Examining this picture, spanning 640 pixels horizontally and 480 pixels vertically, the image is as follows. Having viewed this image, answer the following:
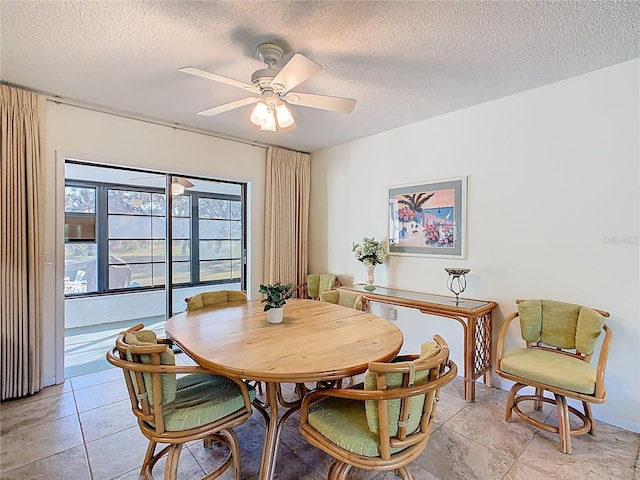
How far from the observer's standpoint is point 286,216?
4.48m

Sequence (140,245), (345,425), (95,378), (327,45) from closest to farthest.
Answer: (345,425)
(327,45)
(95,378)
(140,245)

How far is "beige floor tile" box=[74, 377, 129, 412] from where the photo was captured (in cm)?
262

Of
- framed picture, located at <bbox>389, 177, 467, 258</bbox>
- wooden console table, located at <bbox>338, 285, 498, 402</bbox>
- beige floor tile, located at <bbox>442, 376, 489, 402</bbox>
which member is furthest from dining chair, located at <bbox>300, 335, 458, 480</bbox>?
framed picture, located at <bbox>389, 177, 467, 258</bbox>

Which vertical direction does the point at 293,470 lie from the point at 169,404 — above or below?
below

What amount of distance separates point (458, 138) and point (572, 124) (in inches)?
35.7

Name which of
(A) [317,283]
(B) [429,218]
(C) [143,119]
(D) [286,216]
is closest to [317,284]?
(A) [317,283]

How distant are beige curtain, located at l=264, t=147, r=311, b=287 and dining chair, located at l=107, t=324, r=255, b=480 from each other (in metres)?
2.60

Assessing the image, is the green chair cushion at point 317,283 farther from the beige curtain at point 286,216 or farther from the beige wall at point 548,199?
the beige wall at point 548,199

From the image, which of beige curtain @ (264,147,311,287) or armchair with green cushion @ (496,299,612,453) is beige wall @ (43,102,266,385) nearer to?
beige curtain @ (264,147,311,287)

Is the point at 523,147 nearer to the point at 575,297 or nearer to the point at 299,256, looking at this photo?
the point at 575,297

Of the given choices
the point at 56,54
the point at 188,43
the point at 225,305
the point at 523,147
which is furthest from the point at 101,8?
the point at 523,147

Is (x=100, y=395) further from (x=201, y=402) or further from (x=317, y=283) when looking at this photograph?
(x=317, y=283)

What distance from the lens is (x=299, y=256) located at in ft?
15.1

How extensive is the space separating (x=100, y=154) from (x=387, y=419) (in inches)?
134
